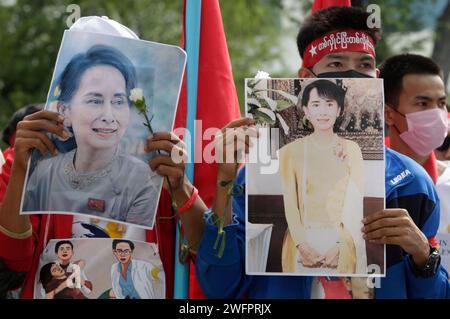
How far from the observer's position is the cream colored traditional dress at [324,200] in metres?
3.27

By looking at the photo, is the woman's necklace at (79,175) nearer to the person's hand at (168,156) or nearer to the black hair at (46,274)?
the person's hand at (168,156)

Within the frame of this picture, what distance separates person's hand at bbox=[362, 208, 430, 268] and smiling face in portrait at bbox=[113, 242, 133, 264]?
34.7 inches

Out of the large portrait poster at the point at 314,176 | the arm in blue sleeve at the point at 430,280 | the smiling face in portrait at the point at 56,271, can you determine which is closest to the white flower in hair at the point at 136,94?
the large portrait poster at the point at 314,176

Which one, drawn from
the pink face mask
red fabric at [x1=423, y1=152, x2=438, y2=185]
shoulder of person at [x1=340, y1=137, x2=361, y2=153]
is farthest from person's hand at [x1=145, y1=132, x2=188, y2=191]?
red fabric at [x1=423, y1=152, x2=438, y2=185]

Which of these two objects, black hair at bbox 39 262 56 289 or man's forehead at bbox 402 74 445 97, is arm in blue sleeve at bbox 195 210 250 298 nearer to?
black hair at bbox 39 262 56 289

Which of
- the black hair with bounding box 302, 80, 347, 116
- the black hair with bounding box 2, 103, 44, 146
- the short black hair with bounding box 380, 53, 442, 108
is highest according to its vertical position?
the black hair with bounding box 2, 103, 44, 146

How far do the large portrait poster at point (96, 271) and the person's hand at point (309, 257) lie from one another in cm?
59

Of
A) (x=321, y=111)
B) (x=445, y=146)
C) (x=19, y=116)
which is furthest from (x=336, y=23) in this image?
(x=19, y=116)

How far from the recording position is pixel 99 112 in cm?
342

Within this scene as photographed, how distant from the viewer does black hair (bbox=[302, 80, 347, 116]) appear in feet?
11.0

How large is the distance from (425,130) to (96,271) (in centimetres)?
191
